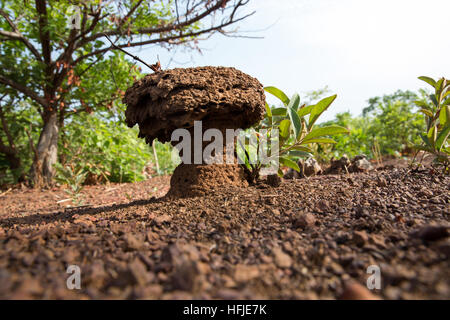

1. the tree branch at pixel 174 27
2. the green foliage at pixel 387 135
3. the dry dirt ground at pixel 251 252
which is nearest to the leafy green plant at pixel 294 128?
the dry dirt ground at pixel 251 252

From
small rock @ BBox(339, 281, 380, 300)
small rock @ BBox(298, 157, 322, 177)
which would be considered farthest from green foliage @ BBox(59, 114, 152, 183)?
small rock @ BBox(339, 281, 380, 300)

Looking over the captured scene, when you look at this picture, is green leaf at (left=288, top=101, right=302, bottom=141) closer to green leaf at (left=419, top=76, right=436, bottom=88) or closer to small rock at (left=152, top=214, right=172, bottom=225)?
small rock at (left=152, top=214, right=172, bottom=225)

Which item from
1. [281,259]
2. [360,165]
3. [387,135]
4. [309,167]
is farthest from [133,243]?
[387,135]

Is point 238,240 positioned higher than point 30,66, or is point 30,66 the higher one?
point 30,66

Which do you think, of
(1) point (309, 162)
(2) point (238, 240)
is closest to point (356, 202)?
(2) point (238, 240)

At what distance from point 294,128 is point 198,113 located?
72cm

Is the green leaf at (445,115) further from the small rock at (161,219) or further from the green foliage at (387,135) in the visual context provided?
the green foliage at (387,135)

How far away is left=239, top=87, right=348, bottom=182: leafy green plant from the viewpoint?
6.32 feet

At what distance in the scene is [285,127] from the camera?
192cm

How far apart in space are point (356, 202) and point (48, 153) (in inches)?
198

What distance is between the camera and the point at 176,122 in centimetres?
173

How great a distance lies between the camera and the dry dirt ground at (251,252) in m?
0.71

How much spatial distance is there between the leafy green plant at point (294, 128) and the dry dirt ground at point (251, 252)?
579 millimetres
